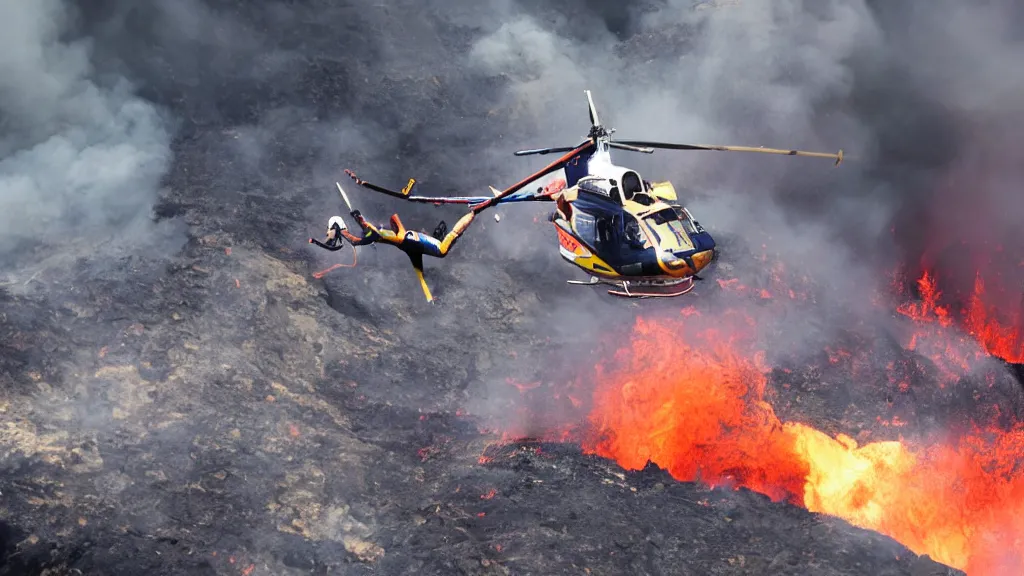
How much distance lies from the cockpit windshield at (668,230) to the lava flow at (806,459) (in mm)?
6729

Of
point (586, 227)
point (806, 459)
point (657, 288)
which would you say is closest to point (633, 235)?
point (586, 227)

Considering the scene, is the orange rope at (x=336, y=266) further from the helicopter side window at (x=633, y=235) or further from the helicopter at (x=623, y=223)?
the helicopter side window at (x=633, y=235)

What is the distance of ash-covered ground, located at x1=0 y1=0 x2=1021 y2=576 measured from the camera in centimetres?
1883

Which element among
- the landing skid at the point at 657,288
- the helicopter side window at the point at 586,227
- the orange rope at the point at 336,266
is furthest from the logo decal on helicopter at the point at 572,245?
the orange rope at the point at 336,266

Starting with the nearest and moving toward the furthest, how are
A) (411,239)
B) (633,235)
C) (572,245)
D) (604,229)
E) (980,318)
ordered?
(411,239)
(633,235)
(604,229)
(572,245)
(980,318)

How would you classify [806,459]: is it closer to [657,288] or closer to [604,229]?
[657,288]

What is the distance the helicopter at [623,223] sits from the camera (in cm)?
1925

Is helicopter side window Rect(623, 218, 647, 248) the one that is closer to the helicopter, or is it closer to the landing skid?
the helicopter

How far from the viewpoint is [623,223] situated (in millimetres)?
19781

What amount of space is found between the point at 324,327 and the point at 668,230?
10930 mm

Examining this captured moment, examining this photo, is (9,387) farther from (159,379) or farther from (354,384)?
(354,384)

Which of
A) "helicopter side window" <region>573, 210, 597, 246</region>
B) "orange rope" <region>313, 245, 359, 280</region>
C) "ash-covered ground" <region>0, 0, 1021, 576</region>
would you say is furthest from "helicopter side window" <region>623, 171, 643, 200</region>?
"orange rope" <region>313, 245, 359, 280</region>

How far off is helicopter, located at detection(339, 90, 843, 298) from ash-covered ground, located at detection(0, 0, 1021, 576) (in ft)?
16.8

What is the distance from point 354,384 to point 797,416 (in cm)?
1316
